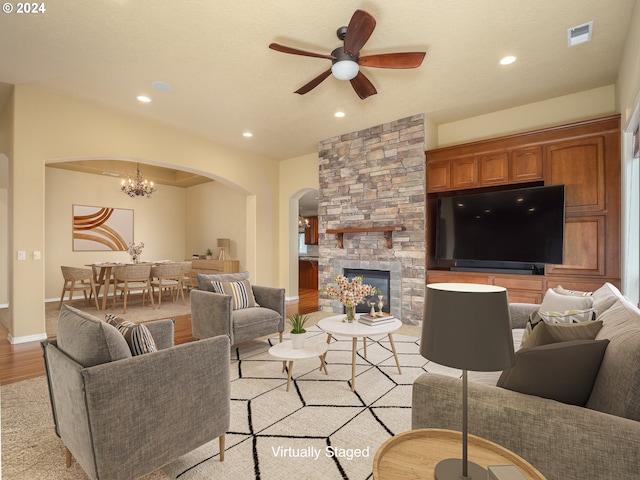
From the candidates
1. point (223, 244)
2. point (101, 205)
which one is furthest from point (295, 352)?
point (101, 205)

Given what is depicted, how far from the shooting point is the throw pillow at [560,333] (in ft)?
4.74

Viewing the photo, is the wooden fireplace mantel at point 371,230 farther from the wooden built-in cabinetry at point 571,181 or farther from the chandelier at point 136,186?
the chandelier at point 136,186

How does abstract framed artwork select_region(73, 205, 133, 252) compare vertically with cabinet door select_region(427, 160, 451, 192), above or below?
below

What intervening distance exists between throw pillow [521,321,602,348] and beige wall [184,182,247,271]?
6.72 meters

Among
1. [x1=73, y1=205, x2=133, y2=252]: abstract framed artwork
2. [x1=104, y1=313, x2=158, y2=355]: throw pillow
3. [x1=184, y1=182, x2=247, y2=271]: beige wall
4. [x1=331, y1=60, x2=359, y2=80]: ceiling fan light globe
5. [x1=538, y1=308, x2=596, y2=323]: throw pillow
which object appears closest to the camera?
[x1=104, y1=313, x2=158, y2=355]: throw pillow

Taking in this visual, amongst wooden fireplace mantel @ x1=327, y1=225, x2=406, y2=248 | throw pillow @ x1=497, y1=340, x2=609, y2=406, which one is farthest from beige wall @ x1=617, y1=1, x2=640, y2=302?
throw pillow @ x1=497, y1=340, x2=609, y2=406

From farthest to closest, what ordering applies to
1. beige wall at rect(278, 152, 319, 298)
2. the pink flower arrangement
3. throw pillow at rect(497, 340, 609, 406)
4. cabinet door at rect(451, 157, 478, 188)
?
beige wall at rect(278, 152, 319, 298) < cabinet door at rect(451, 157, 478, 188) < the pink flower arrangement < throw pillow at rect(497, 340, 609, 406)

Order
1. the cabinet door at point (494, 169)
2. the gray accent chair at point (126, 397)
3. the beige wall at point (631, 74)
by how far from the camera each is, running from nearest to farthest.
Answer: the gray accent chair at point (126, 397) < the beige wall at point (631, 74) < the cabinet door at point (494, 169)

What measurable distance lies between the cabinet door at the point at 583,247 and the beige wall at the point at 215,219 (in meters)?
6.07

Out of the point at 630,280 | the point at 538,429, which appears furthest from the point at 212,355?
the point at 630,280

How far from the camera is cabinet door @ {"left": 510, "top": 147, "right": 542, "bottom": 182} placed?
3.88 meters

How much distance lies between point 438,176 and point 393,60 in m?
2.23

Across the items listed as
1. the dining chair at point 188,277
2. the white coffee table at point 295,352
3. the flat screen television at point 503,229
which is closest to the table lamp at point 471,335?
the white coffee table at point 295,352

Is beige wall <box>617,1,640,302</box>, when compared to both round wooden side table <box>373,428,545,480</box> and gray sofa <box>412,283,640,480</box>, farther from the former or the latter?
round wooden side table <box>373,428,545,480</box>
